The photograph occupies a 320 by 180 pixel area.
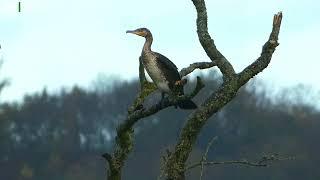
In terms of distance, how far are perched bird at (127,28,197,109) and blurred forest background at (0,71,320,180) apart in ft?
246

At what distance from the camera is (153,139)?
331 feet

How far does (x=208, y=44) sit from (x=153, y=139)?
9078 centimetres

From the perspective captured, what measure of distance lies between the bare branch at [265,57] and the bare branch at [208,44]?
146 mm

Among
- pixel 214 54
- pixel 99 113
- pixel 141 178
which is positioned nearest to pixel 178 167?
pixel 214 54

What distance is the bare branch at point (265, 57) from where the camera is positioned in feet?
32.0

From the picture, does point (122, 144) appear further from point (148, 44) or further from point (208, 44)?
point (148, 44)

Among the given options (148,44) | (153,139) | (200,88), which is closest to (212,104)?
(200,88)

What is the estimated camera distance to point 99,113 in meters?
113

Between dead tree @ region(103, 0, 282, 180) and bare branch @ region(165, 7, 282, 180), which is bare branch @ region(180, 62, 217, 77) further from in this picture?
bare branch @ region(165, 7, 282, 180)

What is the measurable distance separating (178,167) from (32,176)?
8665 centimetres

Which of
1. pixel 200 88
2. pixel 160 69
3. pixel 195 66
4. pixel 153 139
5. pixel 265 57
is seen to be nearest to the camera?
pixel 200 88

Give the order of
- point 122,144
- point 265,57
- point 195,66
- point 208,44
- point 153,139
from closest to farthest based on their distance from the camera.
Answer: point 265,57, point 208,44, point 195,66, point 122,144, point 153,139

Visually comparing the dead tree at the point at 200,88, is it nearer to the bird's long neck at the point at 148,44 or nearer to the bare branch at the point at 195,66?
the bare branch at the point at 195,66

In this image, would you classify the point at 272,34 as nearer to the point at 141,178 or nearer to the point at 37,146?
→ the point at 141,178
